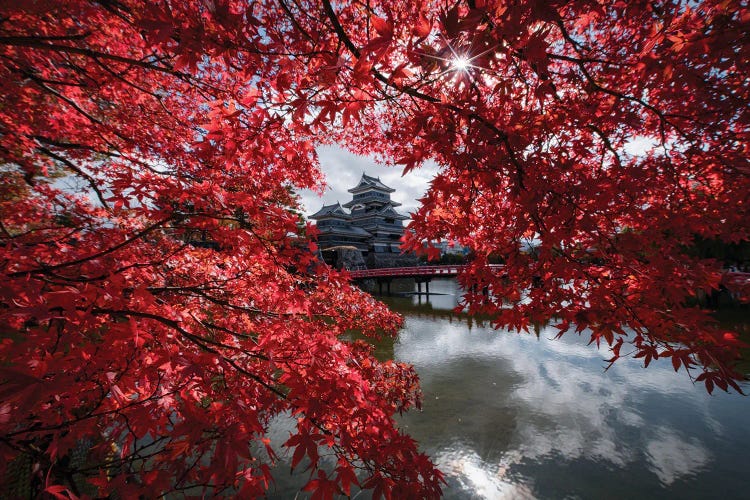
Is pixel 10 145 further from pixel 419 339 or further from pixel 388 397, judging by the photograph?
pixel 419 339

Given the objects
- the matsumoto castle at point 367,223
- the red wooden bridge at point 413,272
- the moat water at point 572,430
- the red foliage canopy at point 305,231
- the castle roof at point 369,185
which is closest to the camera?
the red foliage canopy at point 305,231

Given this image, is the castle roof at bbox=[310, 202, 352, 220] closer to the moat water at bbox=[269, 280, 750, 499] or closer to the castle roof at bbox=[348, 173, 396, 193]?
the castle roof at bbox=[348, 173, 396, 193]

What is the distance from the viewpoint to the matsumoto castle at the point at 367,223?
33.3m

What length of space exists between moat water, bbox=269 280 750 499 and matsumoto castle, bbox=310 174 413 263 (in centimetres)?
2336

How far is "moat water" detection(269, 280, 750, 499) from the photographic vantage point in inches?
190

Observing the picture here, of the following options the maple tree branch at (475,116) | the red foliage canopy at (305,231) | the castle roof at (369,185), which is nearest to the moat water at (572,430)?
the red foliage canopy at (305,231)

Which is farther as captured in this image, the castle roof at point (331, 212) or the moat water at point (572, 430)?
the castle roof at point (331, 212)

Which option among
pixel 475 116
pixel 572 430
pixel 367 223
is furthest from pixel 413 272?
pixel 475 116

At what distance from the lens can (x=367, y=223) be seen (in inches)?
1518

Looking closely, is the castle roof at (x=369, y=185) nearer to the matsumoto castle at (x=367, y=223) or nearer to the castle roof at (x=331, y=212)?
the matsumoto castle at (x=367, y=223)

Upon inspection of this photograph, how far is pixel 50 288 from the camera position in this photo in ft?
7.47

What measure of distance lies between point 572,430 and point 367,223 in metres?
33.6

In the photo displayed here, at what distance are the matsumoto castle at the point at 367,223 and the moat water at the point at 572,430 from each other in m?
23.4

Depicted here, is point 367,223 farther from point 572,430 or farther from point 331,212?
point 572,430
